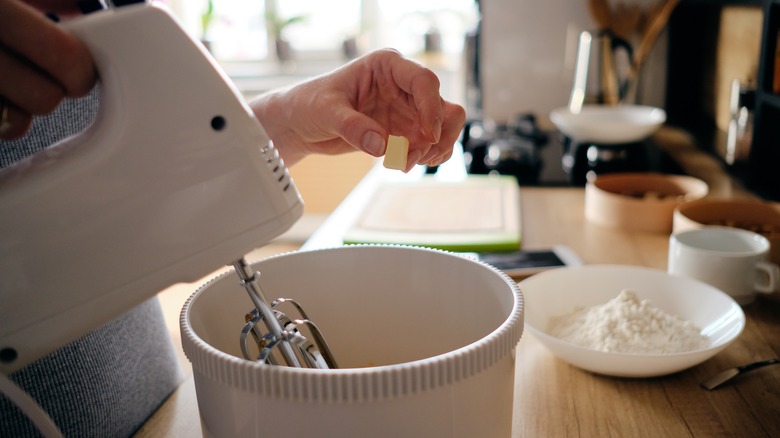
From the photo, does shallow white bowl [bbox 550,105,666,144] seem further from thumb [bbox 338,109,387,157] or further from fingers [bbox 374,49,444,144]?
thumb [bbox 338,109,387,157]

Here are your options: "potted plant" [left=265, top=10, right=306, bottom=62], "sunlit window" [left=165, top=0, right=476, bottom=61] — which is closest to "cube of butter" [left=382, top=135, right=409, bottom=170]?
"sunlit window" [left=165, top=0, right=476, bottom=61]

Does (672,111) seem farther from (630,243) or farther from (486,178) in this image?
(630,243)

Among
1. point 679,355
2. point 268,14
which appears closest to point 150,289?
point 679,355

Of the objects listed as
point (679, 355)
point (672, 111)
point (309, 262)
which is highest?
point (309, 262)

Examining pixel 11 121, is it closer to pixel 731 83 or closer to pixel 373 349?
pixel 373 349

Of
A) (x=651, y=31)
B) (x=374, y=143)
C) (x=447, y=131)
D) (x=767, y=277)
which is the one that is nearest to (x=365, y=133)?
(x=374, y=143)

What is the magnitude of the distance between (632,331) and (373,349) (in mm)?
265

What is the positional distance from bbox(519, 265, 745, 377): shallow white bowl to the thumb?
0.25 m

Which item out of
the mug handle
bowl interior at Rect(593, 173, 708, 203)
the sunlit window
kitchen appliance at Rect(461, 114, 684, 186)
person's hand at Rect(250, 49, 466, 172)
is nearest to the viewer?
person's hand at Rect(250, 49, 466, 172)

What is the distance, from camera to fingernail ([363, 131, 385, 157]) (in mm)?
591

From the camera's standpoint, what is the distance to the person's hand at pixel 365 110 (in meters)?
0.66

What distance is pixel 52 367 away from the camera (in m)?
0.64

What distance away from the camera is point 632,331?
702 millimetres

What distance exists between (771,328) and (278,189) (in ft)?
2.04
